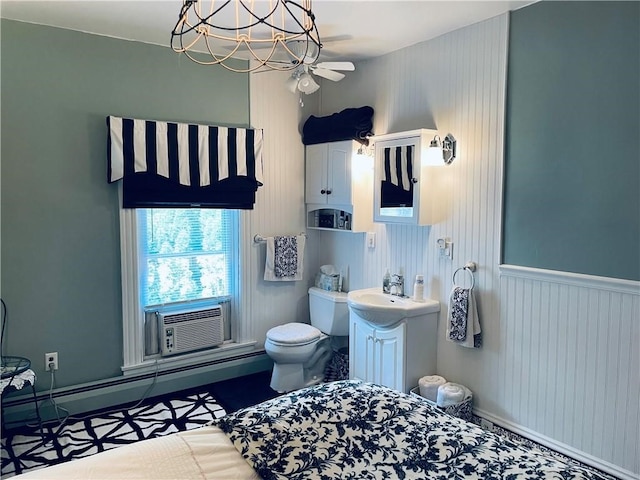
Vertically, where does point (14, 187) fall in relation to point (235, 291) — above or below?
above

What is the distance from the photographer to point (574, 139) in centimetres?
258

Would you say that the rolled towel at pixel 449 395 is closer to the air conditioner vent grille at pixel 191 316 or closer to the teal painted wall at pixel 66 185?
the air conditioner vent grille at pixel 191 316

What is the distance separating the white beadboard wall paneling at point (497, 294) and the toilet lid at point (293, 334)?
635mm

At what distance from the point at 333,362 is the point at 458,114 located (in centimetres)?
214

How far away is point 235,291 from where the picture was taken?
3938 millimetres

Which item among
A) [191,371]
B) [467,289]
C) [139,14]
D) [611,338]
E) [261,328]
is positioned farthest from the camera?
[261,328]

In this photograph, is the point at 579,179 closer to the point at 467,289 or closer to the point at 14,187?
the point at 467,289

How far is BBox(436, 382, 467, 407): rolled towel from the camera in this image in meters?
3.01

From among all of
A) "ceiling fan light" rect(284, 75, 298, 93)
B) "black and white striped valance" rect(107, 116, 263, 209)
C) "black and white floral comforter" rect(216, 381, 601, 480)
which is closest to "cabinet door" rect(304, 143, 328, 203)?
"black and white striped valance" rect(107, 116, 263, 209)

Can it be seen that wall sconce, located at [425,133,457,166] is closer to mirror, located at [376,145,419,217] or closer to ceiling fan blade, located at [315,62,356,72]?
mirror, located at [376,145,419,217]

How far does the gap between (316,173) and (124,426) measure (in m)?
2.36

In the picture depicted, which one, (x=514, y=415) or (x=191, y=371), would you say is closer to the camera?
(x=514, y=415)

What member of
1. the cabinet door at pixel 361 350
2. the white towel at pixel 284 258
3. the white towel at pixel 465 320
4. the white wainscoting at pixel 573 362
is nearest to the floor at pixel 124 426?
the white wainscoting at pixel 573 362

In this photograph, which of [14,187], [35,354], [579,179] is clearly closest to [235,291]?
[35,354]
